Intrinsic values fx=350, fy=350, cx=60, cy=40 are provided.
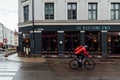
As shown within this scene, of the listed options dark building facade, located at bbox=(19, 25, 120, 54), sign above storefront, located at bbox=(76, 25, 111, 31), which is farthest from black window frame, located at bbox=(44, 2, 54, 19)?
sign above storefront, located at bbox=(76, 25, 111, 31)

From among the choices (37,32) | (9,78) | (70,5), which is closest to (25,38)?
(37,32)

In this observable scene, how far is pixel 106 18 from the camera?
1613 inches

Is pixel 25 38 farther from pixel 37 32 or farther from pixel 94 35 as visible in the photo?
pixel 94 35

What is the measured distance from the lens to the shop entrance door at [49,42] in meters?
41.1

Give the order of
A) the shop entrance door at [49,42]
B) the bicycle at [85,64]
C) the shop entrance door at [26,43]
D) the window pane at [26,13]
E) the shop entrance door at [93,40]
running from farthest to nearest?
the window pane at [26,13], the shop entrance door at [26,43], the shop entrance door at [93,40], the shop entrance door at [49,42], the bicycle at [85,64]

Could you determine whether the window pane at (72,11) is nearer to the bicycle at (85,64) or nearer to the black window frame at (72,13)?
the black window frame at (72,13)

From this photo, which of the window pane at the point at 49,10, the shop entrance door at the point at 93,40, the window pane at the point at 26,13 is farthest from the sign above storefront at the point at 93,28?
the window pane at the point at 26,13

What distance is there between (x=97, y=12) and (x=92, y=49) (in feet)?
14.4

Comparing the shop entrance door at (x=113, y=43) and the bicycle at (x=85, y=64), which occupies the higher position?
the shop entrance door at (x=113, y=43)

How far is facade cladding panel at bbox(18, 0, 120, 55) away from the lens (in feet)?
133

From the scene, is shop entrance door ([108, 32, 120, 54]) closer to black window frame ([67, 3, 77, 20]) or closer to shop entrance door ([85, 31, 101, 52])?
shop entrance door ([85, 31, 101, 52])

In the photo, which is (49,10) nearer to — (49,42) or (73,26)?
(73,26)

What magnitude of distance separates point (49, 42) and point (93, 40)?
17.0 ft

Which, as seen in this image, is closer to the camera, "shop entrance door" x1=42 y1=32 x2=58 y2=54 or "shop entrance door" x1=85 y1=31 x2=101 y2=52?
"shop entrance door" x1=42 y1=32 x2=58 y2=54
